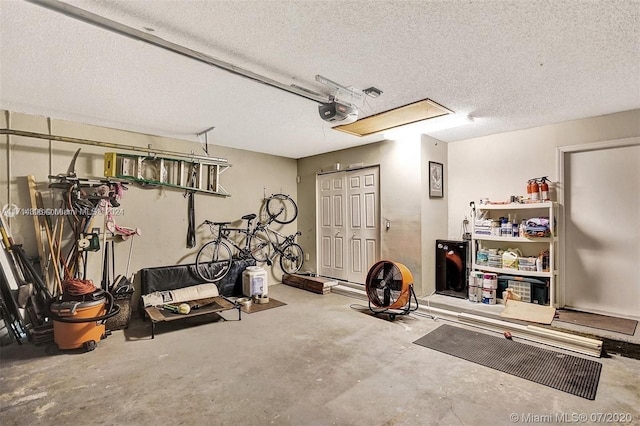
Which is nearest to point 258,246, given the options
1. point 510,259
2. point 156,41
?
point 510,259

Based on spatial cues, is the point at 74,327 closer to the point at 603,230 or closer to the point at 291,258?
the point at 291,258

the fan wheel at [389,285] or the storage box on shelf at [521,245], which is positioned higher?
the storage box on shelf at [521,245]

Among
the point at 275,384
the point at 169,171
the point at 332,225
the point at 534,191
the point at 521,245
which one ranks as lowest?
the point at 275,384

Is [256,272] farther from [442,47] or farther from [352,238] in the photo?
[442,47]

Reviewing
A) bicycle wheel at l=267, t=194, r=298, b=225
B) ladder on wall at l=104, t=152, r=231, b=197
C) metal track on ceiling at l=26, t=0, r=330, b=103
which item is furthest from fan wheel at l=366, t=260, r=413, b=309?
ladder on wall at l=104, t=152, r=231, b=197

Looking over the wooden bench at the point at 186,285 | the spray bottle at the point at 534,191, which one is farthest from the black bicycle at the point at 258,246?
the spray bottle at the point at 534,191

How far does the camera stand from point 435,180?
4879mm

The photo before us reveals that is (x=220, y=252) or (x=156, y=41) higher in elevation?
(x=156, y=41)

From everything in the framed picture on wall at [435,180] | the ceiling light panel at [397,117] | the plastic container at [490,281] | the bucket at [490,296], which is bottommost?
the bucket at [490,296]

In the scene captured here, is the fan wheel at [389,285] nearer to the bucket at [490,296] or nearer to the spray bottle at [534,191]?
the bucket at [490,296]

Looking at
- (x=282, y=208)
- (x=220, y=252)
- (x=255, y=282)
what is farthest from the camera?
(x=282, y=208)

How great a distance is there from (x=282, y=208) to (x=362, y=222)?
5.51 ft

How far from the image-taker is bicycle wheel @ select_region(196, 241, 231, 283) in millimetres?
4957

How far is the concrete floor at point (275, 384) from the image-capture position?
2115mm
